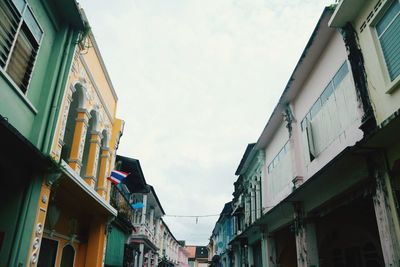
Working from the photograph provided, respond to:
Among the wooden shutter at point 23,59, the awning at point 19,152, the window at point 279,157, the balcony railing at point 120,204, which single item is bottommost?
the awning at point 19,152

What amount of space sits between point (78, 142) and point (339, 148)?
6.62 metres

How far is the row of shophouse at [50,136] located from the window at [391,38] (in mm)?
6170

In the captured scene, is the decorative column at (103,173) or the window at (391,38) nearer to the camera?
the window at (391,38)

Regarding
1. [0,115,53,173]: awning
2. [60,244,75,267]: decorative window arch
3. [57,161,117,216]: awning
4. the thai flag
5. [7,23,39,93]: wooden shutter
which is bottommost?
[60,244,75,267]: decorative window arch

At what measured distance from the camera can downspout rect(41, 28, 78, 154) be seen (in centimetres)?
678

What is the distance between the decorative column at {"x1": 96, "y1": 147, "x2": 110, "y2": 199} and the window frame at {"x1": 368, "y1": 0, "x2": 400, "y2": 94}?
30.1 ft

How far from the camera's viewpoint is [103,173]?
1188cm

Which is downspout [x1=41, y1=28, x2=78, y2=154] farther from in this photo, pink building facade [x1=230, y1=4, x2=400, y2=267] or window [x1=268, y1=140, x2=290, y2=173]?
window [x1=268, y1=140, x2=290, y2=173]

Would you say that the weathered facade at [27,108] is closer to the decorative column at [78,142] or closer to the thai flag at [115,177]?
the decorative column at [78,142]

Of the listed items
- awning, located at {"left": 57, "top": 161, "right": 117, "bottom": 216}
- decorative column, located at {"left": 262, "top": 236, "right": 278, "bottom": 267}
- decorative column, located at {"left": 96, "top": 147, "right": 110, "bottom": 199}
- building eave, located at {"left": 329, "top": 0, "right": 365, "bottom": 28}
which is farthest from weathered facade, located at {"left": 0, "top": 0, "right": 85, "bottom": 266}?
decorative column, located at {"left": 262, "top": 236, "right": 278, "bottom": 267}

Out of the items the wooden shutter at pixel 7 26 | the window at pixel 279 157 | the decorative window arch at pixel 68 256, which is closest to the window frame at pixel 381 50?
the window at pixel 279 157

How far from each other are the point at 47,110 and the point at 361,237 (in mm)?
9560

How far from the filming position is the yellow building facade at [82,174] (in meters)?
7.57

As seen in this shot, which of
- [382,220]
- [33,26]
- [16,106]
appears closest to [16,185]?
[16,106]
